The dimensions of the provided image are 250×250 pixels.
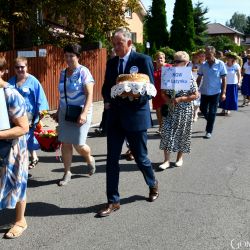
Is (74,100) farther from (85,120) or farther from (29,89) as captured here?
(29,89)

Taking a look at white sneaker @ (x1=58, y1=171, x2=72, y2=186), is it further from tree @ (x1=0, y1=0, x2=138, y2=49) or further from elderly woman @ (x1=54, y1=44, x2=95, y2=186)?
tree @ (x1=0, y1=0, x2=138, y2=49)

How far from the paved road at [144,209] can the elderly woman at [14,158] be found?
15.5 inches

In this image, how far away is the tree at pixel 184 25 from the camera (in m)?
44.1

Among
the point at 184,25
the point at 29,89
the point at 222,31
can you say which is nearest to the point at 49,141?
the point at 29,89

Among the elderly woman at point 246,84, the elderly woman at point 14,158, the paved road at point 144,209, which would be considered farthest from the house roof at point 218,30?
the elderly woman at point 14,158

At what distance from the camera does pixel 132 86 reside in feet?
15.2

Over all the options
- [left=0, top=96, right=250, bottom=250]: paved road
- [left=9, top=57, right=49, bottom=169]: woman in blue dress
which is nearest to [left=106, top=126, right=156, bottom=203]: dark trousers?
[left=0, top=96, right=250, bottom=250]: paved road

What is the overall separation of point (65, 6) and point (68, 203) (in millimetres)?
8676

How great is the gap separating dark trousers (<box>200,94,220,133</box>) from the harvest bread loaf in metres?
4.80

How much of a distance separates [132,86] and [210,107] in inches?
199

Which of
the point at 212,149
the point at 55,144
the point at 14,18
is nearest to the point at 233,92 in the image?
the point at 212,149

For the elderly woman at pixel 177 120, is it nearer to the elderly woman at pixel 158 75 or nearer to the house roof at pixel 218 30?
the elderly woman at pixel 158 75

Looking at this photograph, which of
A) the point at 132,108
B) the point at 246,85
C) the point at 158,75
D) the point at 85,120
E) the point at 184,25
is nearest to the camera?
the point at 132,108

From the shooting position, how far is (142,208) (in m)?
5.07
